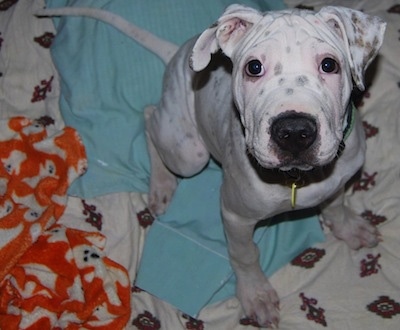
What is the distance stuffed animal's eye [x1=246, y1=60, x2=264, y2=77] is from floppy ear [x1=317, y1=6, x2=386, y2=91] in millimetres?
268

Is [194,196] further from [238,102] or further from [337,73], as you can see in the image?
[337,73]

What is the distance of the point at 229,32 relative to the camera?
101 inches

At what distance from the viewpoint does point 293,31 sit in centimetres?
229

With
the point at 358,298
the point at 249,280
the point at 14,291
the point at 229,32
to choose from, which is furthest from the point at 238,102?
the point at 14,291

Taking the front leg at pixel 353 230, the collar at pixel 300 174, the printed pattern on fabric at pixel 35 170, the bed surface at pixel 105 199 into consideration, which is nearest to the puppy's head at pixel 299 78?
the collar at pixel 300 174

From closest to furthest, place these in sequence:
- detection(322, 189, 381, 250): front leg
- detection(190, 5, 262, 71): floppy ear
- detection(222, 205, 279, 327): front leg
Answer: detection(190, 5, 262, 71): floppy ear
detection(222, 205, 279, 327): front leg
detection(322, 189, 381, 250): front leg

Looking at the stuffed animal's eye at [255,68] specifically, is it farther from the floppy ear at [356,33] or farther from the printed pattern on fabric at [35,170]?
the printed pattern on fabric at [35,170]

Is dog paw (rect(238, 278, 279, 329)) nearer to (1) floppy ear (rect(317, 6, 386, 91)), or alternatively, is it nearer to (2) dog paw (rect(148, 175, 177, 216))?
(2) dog paw (rect(148, 175, 177, 216))

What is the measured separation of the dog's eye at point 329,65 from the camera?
2268mm

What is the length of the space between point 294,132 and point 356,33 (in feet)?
1.46

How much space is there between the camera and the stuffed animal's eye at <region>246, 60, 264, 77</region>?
91.2 inches

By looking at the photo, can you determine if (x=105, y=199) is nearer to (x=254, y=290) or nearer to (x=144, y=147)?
(x=144, y=147)

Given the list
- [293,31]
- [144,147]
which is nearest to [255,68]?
[293,31]

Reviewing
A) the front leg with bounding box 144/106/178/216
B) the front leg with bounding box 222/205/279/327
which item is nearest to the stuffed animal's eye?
the front leg with bounding box 222/205/279/327
